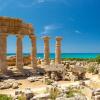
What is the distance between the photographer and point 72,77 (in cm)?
2512

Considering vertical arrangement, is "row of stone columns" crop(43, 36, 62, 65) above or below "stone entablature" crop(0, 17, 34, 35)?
below

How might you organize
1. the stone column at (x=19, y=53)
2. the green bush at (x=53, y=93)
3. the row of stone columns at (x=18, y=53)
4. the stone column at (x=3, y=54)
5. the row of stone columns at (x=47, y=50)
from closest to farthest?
the green bush at (x=53, y=93), the stone column at (x=3, y=54), the row of stone columns at (x=18, y=53), the stone column at (x=19, y=53), the row of stone columns at (x=47, y=50)

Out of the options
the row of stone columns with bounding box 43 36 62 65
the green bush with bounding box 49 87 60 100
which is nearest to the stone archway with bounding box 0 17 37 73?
the row of stone columns with bounding box 43 36 62 65

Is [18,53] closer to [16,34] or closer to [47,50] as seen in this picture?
[16,34]

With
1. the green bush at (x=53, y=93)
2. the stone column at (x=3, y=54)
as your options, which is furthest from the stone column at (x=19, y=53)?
the green bush at (x=53, y=93)

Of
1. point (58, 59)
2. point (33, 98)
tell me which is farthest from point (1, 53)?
point (33, 98)

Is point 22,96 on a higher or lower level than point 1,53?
lower

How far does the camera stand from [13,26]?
27.0m

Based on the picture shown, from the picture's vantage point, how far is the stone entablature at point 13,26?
26180 millimetres

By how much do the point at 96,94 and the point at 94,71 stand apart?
15.5m

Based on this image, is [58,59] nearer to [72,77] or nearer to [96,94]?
[72,77]

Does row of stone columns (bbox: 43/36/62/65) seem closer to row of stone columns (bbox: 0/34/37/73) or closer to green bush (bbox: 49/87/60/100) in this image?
row of stone columns (bbox: 0/34/37/73)

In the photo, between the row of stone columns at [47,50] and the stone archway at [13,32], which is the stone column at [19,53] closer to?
the stone archway at [13,32]

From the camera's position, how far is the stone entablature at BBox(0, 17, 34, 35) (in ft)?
85.9
